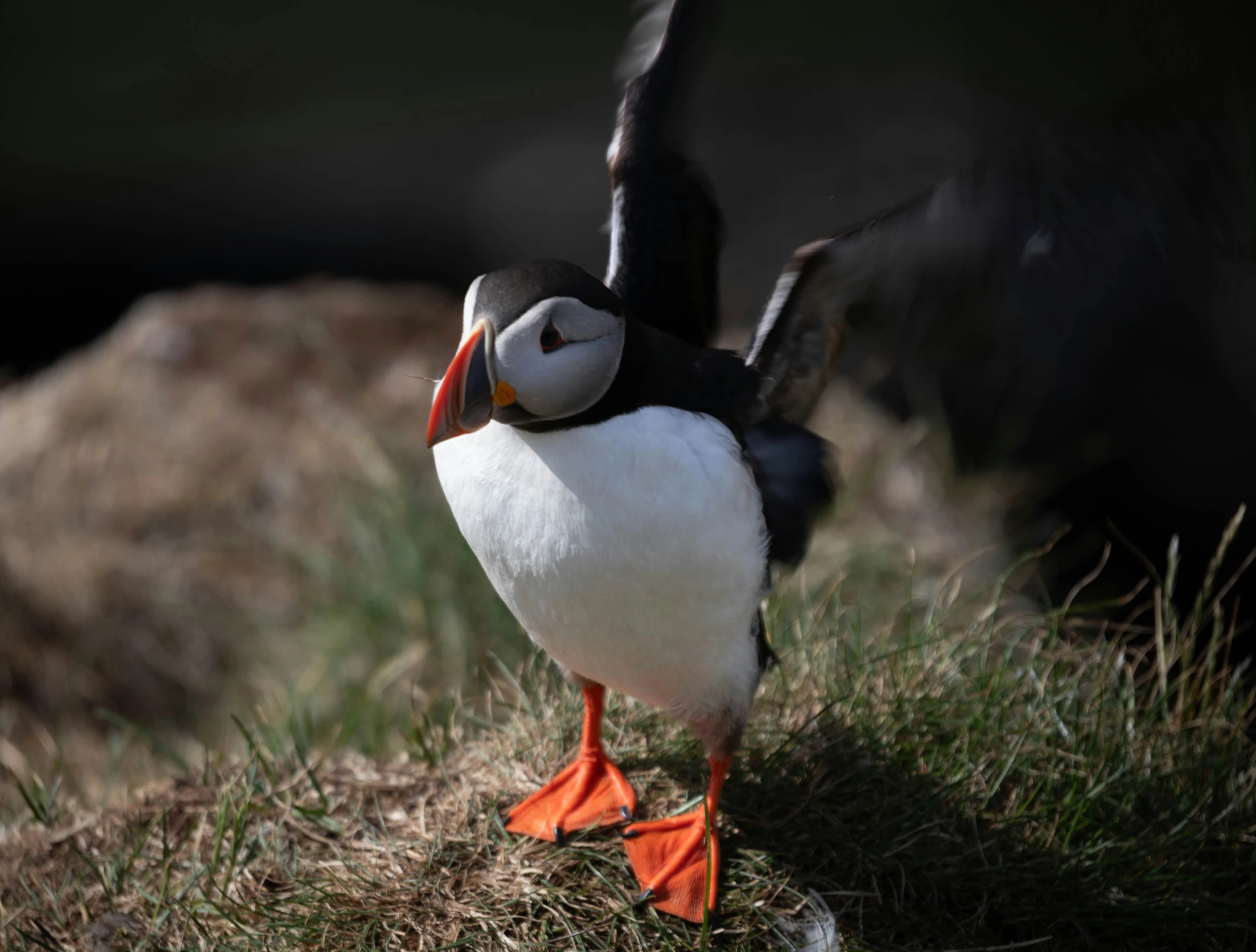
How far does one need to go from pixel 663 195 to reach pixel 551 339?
0.64 m

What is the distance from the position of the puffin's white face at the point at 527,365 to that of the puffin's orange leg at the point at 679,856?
0.83m

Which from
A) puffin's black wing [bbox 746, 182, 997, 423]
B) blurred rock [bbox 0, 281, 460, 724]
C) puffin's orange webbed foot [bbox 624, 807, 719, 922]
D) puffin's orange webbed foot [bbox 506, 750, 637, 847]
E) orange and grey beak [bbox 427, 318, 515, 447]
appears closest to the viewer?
orange and grey beak [bbox 427, 318, 515, 447]

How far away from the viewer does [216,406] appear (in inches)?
214

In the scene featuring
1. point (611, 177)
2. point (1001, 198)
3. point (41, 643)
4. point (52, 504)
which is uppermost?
point (611, 177)

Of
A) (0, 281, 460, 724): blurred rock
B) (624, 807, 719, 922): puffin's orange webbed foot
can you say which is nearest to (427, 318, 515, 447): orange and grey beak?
(624, 807, 719, 922): puffin's orange webbed foot

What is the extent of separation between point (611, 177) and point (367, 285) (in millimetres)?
4847

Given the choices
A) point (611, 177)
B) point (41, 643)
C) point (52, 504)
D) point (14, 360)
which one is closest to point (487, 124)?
point (14, 360)

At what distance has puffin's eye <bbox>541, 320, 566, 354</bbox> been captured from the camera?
1.64m

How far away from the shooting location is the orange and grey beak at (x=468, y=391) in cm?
158

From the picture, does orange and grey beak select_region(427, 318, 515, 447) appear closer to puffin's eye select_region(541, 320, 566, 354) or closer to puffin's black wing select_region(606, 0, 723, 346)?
puffin's eye select_region(541, 320, 566, 354)

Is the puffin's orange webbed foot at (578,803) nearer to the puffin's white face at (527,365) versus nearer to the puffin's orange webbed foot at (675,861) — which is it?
the puffin's orange webbed foot at (675,861)

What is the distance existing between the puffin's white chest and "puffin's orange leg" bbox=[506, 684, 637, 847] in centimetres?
37

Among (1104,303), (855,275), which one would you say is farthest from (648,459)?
(1104,303)

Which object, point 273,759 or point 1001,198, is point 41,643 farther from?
point 1001,198
